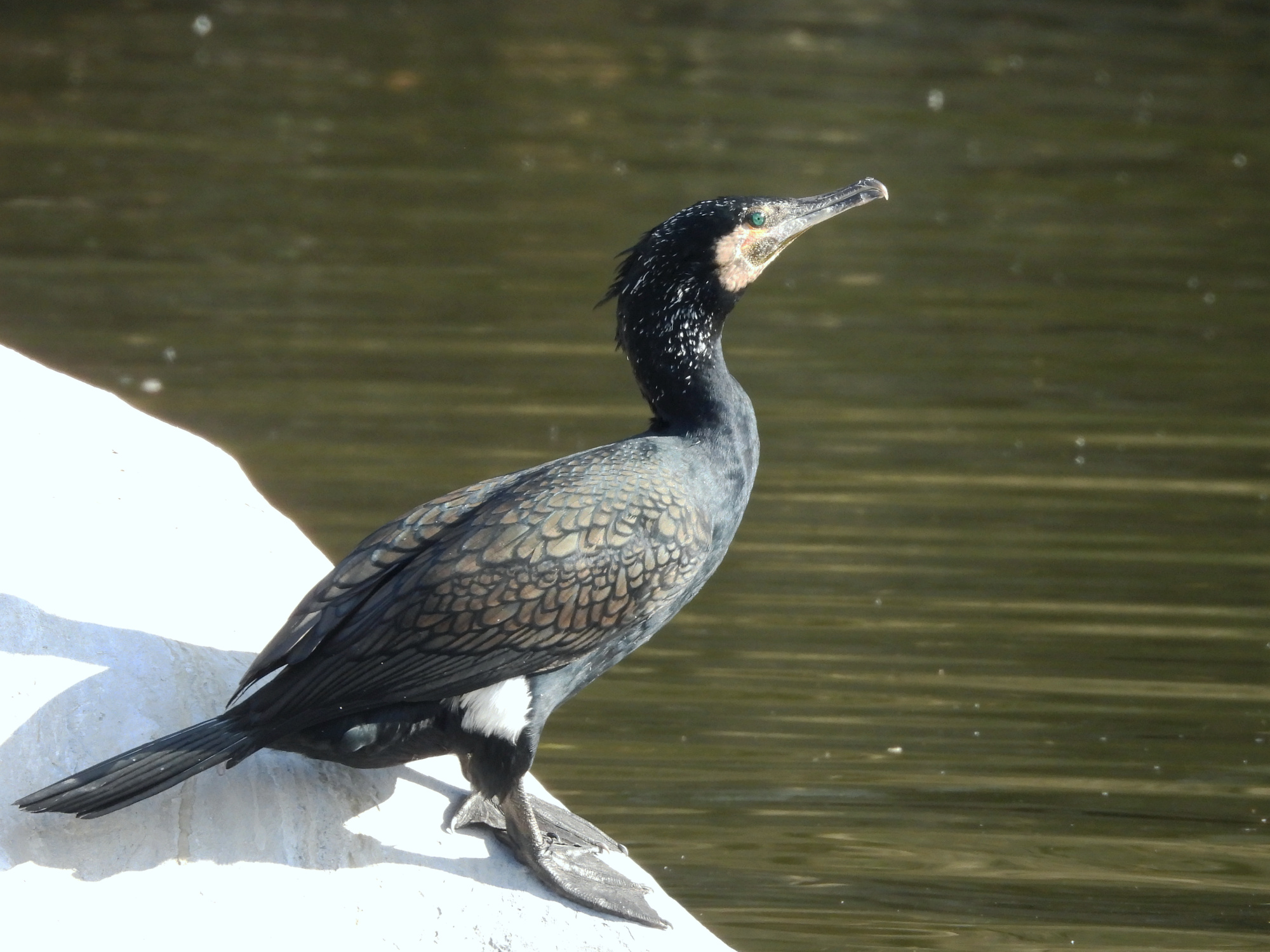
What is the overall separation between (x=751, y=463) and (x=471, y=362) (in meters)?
5.05

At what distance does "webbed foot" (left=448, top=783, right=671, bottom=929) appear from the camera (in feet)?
12.5

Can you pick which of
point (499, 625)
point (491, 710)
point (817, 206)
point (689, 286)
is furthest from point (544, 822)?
point (817, 206)

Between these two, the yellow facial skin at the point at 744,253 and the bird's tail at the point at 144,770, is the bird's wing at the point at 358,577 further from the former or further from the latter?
the yellow facial skin at the point at 744,253

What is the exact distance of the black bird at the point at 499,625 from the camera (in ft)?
11.7

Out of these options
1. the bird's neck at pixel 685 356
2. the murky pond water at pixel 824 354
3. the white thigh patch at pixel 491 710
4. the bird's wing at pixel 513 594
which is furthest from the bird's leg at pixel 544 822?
the bird's neck at pixel 685 356

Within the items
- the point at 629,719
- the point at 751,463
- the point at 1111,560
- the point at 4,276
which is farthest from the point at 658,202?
the point at 751,463

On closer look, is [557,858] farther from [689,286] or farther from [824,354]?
[824,354]

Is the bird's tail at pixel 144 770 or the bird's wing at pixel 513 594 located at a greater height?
the bird's wing at pixel 513 594

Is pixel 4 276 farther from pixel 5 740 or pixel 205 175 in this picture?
pixel 5 740

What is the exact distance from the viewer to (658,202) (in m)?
11.9

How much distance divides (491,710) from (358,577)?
36 centimetres

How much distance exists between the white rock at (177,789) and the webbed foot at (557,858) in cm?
4

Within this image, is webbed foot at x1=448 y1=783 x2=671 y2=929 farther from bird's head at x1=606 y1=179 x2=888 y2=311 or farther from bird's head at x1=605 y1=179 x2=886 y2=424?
bird's head at x1=606 y1=179 x2=888 y2=311

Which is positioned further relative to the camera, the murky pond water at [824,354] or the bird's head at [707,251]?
the murky pond water at [824,354]
